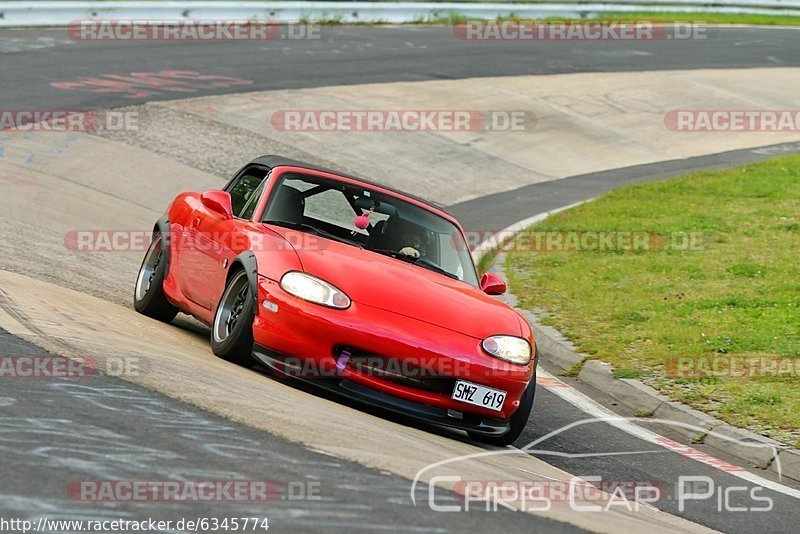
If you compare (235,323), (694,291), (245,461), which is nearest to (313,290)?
(235,323)

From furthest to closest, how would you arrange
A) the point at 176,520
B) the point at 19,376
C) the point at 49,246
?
the point at 49,246 < the point at 19,376 < the point at 176,520

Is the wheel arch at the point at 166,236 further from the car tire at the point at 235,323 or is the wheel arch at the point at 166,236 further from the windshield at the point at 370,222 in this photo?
the car tire at the point at 235,323

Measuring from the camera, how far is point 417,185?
19.2 m

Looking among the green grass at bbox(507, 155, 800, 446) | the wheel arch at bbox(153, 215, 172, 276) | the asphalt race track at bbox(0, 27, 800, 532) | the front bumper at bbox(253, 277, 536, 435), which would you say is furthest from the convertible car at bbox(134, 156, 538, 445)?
the green grass at bbox(507, 155, 800, 446)

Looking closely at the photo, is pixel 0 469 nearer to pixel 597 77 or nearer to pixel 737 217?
pixel 737 217

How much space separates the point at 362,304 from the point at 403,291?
→ 0.39 metres

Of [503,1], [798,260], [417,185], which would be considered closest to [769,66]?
[503,1]

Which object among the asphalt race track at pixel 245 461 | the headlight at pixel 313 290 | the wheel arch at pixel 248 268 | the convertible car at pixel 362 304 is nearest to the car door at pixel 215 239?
the convertible car at pixel 362 304

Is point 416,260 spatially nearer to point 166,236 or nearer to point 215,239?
point 215,239

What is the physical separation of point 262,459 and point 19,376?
1608 mm

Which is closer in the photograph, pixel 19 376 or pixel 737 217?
pixel 19 376

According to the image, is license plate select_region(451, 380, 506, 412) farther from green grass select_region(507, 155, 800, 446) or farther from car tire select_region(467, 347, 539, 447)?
green grass select_region(507, 155, 800, 446)

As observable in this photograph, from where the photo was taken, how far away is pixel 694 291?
12.7m

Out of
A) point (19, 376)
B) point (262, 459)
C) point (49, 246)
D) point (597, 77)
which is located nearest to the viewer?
point (262, 459)
